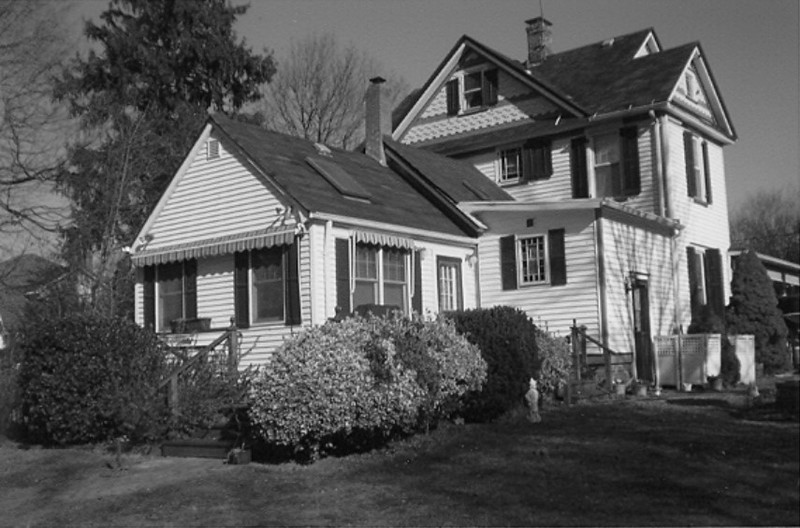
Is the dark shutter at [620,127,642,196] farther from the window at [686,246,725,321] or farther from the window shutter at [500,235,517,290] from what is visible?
the window shutter at [500,235,517,290]

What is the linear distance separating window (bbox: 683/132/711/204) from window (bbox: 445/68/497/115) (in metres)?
5.79

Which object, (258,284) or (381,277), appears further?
(381,277)

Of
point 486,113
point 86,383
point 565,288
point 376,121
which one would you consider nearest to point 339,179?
point 376,121

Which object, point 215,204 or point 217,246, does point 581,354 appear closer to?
point 217,246

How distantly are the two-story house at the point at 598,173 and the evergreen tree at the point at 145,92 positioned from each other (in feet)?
29.5

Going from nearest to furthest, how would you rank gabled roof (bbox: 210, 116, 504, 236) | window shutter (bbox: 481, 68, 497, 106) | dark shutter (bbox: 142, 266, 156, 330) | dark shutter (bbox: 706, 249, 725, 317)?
gabled roof (bbox: 210, 116, 504, 236) < dark shutter (bbox: 142, 266, 156, 330) < dark shutter (bbox: 706, 249, 725, 317) < window shutter (bbox: 481, 68, 497, 106)

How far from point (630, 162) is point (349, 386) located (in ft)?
48.1

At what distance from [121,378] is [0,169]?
11.7 meters

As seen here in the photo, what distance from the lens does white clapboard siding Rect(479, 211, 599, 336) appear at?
766 inches

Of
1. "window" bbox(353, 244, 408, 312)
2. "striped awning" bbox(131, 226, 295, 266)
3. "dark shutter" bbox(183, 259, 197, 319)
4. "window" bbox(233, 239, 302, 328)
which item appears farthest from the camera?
"dark shutter" bbox(183, 259, 197, 319)

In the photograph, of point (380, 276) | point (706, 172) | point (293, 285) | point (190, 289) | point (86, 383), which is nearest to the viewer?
point (86, 383)

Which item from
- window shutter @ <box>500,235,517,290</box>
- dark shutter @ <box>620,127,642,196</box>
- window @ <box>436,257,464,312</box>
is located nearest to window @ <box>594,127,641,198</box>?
dark shutter @ <box>620,127,642,196</box>

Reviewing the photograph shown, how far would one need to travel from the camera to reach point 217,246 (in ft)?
60.3

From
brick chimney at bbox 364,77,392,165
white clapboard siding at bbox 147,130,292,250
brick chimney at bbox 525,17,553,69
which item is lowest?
white clapboard siding at bbox 147,130,292,250
